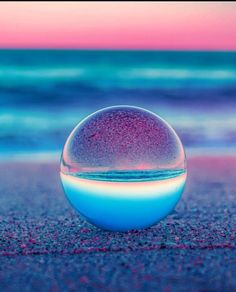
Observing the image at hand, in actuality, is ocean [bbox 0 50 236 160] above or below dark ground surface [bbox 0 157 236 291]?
above

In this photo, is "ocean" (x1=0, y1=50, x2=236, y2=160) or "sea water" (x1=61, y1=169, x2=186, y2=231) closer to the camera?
"sea water" (x1=61, y1=169, x2=186, y2=231)

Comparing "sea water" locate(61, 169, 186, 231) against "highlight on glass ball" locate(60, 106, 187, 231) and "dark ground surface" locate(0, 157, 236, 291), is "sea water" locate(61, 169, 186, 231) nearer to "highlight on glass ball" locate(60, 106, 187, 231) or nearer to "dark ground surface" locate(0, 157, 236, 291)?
"highlight on glass ball" locate(60, 106, 187, 231)

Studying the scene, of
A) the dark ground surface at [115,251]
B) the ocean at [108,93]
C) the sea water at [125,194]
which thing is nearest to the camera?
the dark ground surface at [115,251]

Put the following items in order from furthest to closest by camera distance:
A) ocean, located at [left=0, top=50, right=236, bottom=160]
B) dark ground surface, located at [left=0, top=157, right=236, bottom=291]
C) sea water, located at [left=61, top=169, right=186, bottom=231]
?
1. ocean, located at [left=0, top=50, right=236, bottom=160]
2. sea water, located at [left=61, top=169, right=186, bottom=231]
3. dark ground surface, located at [left=0, top=157, right=236, bottom=291]

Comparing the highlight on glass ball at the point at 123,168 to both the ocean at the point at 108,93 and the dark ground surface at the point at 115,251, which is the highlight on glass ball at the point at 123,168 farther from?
the ocean at the point at 108,93

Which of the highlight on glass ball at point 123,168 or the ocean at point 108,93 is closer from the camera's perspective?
the highlight on glass ball at point 123,168

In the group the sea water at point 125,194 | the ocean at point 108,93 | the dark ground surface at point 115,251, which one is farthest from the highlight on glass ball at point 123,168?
the ocean at point 108,93

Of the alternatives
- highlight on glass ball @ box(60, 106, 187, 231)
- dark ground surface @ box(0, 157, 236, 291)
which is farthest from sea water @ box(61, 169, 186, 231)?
dark ground surface @ box(0, 157, 236, 291)
